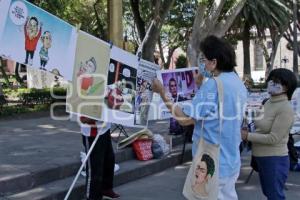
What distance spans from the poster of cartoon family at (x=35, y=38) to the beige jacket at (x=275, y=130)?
1.87m

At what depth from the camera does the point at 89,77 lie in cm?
503

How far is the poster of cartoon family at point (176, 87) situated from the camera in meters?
8.13

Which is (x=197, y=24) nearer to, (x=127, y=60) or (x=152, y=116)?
(x=152, y=116)

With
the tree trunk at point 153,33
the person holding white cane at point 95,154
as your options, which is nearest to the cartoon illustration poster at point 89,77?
the person holding white cane at point 95,154

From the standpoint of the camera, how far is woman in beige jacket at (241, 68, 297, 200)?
4500 millimetres

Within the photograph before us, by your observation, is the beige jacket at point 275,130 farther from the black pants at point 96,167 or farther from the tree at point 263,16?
the tree at point 263,16

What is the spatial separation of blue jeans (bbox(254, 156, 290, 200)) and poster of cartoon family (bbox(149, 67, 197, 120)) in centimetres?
359

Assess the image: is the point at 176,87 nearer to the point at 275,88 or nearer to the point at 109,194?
the point at 109,194

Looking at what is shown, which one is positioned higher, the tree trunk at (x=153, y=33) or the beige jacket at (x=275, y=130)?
A: the tree trunk at (x=153, y=33)

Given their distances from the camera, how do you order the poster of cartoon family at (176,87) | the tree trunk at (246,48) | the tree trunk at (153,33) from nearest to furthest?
the poster of cartoon family at (176,87), the tree trunk at (153,33), the tree trunk at (246,48)

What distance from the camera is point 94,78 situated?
5.06 meters

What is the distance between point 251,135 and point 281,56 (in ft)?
198

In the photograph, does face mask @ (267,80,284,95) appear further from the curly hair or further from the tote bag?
the curly hair

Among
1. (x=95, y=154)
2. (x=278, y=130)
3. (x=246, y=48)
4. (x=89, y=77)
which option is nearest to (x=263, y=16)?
(x=246, y=48)
